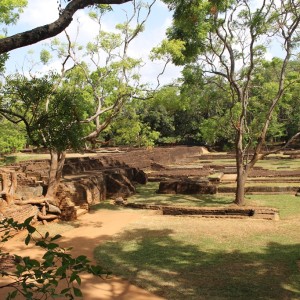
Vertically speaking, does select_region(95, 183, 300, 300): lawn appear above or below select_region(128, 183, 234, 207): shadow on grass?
below

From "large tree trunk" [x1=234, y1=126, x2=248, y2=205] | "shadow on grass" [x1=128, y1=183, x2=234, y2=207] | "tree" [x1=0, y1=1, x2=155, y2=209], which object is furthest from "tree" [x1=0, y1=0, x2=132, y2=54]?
"shadow on grass" [x1=128, y1=183, x2=234, y2=207]

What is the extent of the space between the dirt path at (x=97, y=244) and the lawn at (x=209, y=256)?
25 cm

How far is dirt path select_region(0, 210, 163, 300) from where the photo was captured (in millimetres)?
6125

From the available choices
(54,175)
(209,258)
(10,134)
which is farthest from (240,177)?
(10,134)

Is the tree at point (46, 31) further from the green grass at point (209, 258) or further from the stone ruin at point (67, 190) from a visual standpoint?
the stone ruin at point (67, 190)

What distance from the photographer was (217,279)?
6.54 metres

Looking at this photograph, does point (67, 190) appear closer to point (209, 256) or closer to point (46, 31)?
point (209, 256)

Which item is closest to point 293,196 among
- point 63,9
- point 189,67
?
point 189,67

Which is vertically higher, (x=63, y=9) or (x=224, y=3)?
(x=224, y=3)

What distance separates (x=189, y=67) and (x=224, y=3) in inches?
107

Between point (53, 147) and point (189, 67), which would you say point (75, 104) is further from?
point (189, 67)

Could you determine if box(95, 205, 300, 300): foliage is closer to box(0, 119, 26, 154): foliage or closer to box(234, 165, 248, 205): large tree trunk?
box(234, 165, 248, 205): large tree trunk

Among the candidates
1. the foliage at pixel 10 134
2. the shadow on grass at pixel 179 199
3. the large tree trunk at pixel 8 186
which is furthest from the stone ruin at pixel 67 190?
the foliage at pixel 10 134

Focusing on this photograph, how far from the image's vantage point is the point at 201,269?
23.2 ft
